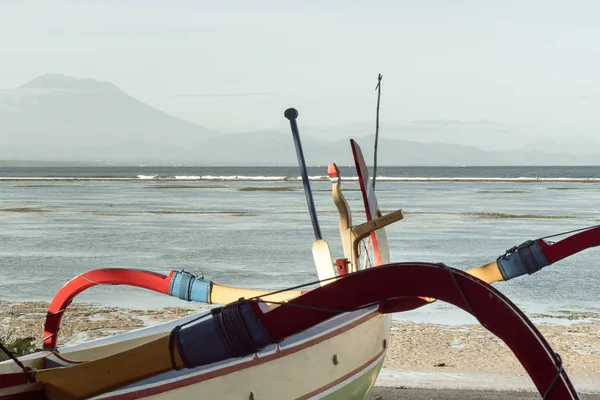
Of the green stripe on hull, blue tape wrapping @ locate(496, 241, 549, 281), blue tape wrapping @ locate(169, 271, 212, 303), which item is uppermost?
blue tape wrapping @ locate(496, 241, 549, 281)

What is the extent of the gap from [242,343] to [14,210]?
32.0 meters

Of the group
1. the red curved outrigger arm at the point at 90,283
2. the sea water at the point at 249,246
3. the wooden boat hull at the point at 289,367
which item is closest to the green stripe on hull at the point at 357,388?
the wooden boat hull at the point at 289,367

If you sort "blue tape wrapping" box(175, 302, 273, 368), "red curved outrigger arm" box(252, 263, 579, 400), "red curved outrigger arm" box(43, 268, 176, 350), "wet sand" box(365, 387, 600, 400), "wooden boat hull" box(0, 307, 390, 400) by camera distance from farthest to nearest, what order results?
"wet sand" box(365, 387, 600, 400)
"red curved outrigger arm" box(43, 268, 176, 350)
"wooden boat hull" box(0, 307, 390, 400)
"blue tape wrapping" box(175, 302, 273, 368)
"red curved outrigger arm" box(252, 263, 579, 400)

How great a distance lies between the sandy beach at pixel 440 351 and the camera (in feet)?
25.4

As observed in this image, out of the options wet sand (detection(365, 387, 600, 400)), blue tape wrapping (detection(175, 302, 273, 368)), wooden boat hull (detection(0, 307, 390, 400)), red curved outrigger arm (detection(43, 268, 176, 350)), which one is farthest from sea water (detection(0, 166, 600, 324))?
blue tape wrapping (detection(175, 302, 273, 368))

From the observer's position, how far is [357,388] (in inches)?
252

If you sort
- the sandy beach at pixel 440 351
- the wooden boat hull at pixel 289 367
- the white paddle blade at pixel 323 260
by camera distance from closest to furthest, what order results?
the wooden boat hull at pixel 289 367 → the white paddle blade at pixel 323 260 → the sandy beach at pixel 440 351

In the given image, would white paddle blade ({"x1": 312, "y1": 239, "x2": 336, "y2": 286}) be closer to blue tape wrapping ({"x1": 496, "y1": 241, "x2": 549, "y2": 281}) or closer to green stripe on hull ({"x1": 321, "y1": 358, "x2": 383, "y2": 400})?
green stripe on hull ({"x1": 321, "y1": 358, "x2": 383, "y2": 400})

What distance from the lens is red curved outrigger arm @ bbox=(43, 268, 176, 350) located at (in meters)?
6.45

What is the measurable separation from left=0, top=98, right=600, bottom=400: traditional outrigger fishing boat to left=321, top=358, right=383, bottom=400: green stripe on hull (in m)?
0.02

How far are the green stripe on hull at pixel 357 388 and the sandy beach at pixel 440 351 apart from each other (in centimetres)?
74

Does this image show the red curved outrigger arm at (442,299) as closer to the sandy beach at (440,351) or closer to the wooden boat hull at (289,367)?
the wooden boat hull at (289,367)

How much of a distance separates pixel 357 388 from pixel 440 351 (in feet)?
9.56

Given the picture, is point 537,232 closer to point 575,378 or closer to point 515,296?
point 515,296
